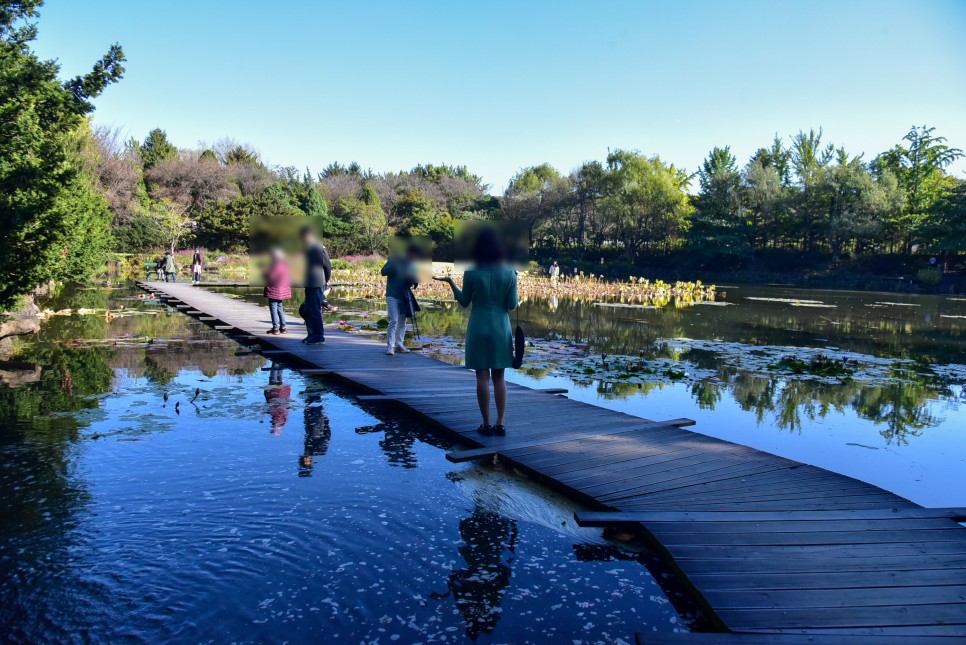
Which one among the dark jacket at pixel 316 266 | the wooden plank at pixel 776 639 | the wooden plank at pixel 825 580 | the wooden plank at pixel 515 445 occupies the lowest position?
the wooden plank at pixel 776 639

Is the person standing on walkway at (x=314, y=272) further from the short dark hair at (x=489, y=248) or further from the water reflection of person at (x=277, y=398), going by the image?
the short dark hair at (x=489, y=248)

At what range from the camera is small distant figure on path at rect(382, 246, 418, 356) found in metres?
8.94

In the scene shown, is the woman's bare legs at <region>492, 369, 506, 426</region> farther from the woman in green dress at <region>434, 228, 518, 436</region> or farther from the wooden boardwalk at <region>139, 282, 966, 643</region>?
the wooden boardwalk at <region>139, 282, 966, 643</region>

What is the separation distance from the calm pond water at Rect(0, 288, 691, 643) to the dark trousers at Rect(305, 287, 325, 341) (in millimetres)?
3687

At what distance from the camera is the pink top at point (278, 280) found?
10.5 m

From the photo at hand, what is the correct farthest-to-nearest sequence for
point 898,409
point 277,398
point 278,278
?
point 278,278, point 898,409, point 277,398

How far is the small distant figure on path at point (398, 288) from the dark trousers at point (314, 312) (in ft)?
4.09

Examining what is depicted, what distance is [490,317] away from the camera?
202 inches

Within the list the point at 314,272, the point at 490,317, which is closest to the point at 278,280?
the point at 314,272

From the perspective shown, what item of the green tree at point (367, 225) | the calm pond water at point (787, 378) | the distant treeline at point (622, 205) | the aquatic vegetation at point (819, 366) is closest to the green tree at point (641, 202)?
the distant treeline at point (622, 205)

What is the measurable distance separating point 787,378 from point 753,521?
676 centimetres

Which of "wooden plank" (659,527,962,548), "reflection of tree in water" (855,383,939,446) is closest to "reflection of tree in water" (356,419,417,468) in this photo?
"wooden plank" (659,527,962,548)

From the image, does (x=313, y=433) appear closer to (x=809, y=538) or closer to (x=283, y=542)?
(x=283, y=542)

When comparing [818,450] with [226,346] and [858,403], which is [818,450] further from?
[226,346]
